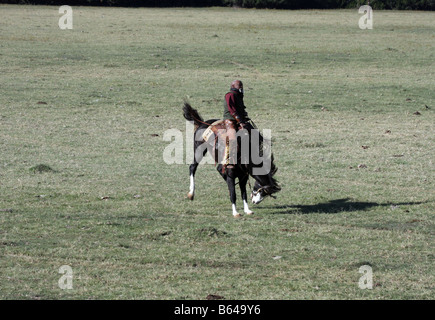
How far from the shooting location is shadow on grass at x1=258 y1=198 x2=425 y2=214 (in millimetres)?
13812

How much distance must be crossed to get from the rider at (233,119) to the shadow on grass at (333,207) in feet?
4.88

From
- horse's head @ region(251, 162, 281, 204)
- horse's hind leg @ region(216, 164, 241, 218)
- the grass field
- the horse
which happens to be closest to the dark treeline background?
the grass field

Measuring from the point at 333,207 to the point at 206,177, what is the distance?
147 inches

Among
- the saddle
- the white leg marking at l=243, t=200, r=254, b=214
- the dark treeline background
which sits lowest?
the white leg marking at l=243, t=200, r=254, b=214

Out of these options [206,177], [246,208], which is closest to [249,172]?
[246,208]

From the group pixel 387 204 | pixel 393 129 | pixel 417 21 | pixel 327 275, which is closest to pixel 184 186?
pixel 387 204

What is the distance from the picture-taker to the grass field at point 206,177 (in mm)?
10086

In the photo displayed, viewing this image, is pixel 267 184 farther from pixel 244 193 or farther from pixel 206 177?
pixel 206 177

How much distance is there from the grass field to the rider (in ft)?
3.85

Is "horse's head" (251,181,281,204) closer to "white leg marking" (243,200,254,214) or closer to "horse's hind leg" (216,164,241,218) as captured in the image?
"white leg marking" (243,200,254,214)

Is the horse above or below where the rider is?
below

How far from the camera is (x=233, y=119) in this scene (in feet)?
43.6

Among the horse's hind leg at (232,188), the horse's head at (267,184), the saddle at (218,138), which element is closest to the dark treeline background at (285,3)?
the saddle at (218,138)

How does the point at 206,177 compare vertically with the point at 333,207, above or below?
above
